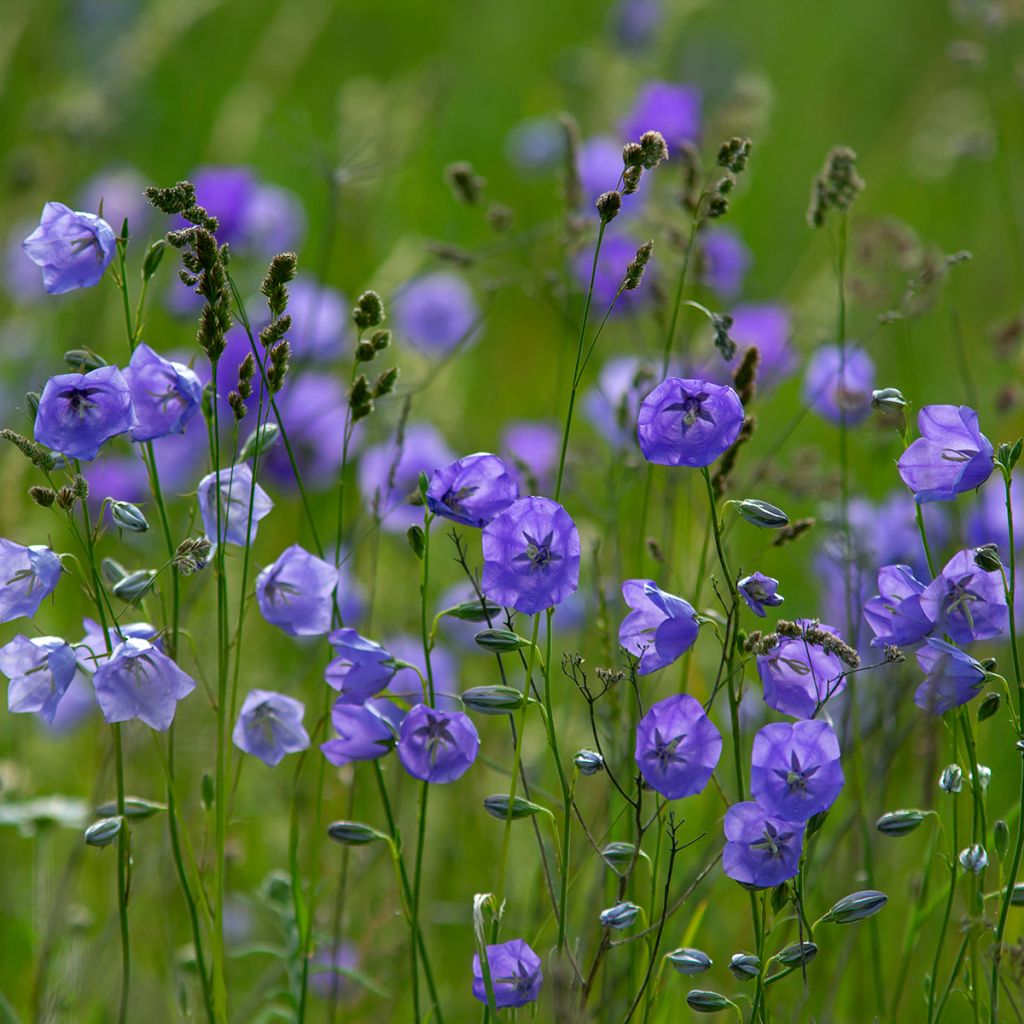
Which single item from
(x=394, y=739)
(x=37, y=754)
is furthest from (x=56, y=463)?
(x=37, y=754)

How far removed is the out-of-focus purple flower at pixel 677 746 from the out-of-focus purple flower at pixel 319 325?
193 centimetres

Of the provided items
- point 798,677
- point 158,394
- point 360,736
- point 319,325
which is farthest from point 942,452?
point 319,325

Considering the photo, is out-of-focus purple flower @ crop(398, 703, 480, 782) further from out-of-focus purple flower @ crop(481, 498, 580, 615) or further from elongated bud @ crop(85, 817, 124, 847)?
elongated bud @ crop(85, 817, 124, 847)

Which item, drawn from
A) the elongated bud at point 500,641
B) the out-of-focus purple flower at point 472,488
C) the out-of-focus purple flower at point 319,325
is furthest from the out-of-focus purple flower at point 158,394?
the out-of-focus purple flower at point 319,325

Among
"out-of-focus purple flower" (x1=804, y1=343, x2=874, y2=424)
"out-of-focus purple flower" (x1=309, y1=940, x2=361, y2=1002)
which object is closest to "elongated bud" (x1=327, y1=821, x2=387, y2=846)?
"out-of-focus purple flower" (x1=309, y1=940, x2=361, y2=1002)

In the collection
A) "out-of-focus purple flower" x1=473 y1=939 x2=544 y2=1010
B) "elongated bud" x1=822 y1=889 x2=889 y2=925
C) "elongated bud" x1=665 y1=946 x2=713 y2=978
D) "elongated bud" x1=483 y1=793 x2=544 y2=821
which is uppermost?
"elongated bud" x1=483 y1=793 x2=544 y2=821

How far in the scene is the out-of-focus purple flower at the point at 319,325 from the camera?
3.08 metres

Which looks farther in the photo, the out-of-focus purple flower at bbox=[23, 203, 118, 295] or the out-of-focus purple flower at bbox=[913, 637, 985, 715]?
the out-of-focus purple flower at bbox=[23, 203, 118, 295]

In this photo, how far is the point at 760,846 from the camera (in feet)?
3.76

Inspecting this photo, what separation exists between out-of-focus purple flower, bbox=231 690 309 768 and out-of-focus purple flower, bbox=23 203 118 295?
450 millimetres

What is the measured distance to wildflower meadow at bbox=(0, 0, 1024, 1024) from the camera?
120 centimetres

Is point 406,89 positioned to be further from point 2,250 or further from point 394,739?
point 394,739

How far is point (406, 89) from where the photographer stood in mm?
3949

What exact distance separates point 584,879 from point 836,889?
53 cm
